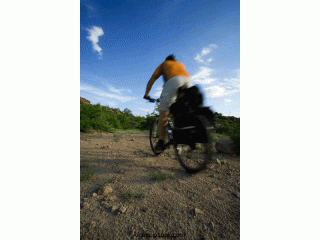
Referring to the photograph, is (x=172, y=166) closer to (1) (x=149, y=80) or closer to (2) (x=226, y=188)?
(2) (x=226, y=188)

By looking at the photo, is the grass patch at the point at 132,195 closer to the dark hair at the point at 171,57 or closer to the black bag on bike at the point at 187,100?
the black bag on bike at the point at 187,100

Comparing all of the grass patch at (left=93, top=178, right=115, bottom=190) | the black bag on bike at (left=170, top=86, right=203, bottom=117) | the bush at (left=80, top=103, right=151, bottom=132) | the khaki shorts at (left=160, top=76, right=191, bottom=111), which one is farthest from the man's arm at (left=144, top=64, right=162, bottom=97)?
the bush at (left=80, top=103, right=151, bottom=132)

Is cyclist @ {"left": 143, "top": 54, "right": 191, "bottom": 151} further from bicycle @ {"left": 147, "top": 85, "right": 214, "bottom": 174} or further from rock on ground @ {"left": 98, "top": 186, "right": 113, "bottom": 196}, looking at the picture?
rock on ground @ {"left": 98, "top": 186, "right": 113, "bottom": 196}

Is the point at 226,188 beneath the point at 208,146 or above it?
beneath

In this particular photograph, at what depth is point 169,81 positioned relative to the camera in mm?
1705

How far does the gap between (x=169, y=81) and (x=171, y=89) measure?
0.35 feet

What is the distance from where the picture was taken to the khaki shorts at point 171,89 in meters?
1.67

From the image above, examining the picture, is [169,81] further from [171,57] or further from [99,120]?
[99,120]

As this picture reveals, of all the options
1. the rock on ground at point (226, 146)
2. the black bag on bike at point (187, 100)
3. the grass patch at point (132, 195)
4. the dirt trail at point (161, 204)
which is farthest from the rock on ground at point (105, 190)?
the rock on ground at point (226, 146)

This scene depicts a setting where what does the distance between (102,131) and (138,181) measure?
3.90 metres
